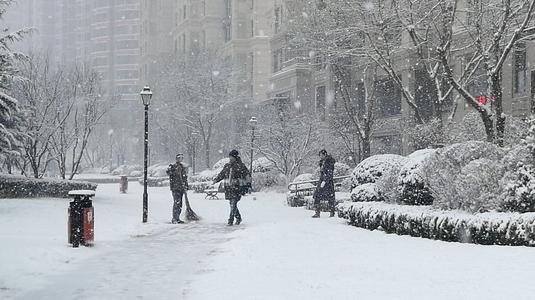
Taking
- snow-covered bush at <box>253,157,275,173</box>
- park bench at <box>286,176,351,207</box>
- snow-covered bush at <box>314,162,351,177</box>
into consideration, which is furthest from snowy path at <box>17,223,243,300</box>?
snow-covered bush at <box>253,157,275,173</box>

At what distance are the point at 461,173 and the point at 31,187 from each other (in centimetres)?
1654

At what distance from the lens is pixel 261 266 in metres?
8.82

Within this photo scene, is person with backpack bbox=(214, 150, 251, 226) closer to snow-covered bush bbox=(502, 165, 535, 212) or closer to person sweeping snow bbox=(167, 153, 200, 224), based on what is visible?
person sweeping snow bbox=(167, 153, 200, 224)

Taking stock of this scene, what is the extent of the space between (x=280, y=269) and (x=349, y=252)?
1.63 metres

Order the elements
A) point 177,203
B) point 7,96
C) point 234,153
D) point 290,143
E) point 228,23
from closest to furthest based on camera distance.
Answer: point 234,153
point 177,203
point 7,96
point 290,143
point 228,23

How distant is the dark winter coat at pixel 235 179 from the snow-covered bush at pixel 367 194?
2.86m

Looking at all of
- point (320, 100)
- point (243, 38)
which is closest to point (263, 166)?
point (320, 100)

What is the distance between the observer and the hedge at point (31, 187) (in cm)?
2184

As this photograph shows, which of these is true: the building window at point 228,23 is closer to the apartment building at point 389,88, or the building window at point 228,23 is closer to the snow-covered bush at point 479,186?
the apartment building at point 389,88

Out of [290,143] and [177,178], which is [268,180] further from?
[177,178]

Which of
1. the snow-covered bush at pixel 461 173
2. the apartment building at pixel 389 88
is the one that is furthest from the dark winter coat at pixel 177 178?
the apartment building at pixel 389 88

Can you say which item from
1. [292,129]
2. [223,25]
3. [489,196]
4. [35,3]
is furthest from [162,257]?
[35,3]

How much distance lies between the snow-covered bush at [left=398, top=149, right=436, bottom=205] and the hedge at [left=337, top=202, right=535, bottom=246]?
48 cm

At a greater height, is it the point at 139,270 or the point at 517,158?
the point at 517,158
